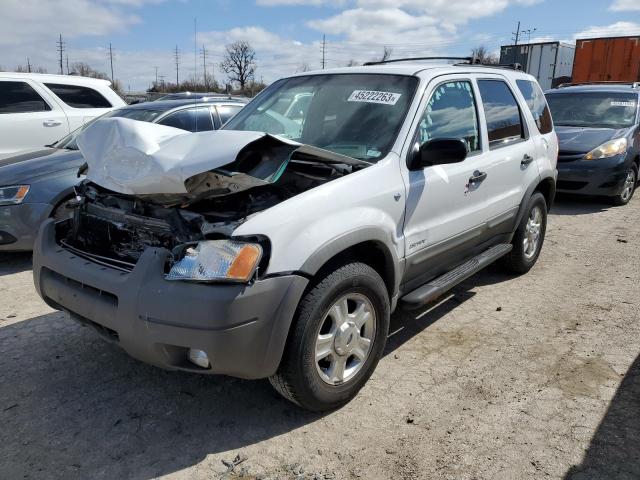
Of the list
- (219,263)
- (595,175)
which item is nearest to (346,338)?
(219,263)

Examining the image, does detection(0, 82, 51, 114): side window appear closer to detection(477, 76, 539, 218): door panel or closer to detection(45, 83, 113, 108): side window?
detection(45, 83, 113, 108): side window

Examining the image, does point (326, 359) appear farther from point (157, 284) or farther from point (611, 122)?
point (611, 122)

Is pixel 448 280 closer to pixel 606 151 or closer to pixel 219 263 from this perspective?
pixel 219 263

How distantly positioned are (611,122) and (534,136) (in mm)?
4892

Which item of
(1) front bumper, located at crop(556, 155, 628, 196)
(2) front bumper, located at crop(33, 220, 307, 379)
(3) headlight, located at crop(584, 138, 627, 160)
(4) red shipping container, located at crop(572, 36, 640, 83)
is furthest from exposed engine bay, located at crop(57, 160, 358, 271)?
(4) red shipping container, located at crop(572, 36, 640, 83)

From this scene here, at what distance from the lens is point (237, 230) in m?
2.39

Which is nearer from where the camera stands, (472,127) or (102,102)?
(472,127)

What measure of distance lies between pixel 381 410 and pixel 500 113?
268cm

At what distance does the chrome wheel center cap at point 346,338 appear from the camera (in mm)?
2809

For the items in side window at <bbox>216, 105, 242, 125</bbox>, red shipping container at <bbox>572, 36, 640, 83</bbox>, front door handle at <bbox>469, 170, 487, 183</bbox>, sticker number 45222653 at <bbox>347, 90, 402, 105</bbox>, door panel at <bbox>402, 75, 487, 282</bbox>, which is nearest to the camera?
door panel at <bbox>402, 75, 487, 282</bbox>

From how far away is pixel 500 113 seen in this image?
14.1ft

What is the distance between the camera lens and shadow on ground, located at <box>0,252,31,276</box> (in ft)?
17.1

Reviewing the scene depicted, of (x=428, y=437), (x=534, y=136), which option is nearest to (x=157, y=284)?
(x=428, y=437)

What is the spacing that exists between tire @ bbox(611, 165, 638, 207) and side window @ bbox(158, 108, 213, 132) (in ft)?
20.9
